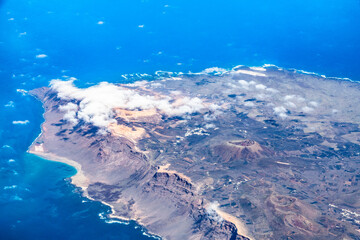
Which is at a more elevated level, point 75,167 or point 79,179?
point 75,167

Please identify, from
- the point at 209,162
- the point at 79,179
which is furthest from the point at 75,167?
the point at 209,162

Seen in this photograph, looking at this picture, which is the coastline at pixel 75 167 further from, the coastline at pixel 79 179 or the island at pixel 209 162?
the island at pixel 209 162

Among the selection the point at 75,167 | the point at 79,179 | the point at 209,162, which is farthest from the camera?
the point at 75,167

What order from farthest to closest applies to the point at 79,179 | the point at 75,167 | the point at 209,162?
the point at 75,167 < the point at 209,162 < the point at 79,179

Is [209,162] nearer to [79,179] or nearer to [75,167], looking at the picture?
[79,179]

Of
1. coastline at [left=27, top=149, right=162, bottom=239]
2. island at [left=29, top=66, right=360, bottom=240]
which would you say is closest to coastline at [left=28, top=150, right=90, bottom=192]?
coastline at [left=27, top=149, right=162, bottom=239]

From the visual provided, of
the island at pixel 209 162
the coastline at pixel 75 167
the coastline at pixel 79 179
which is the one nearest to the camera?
the island at pixel 209 162

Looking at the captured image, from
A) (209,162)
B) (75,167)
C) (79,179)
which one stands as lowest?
(79,179)

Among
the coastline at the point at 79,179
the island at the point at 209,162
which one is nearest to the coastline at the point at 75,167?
the coastline at the point at 79,179

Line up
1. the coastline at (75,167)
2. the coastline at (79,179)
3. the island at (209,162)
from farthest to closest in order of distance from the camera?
the coastline at (75,167) < the coastline at (79,179) < the island at (209,162)

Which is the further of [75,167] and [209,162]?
[75,167]
